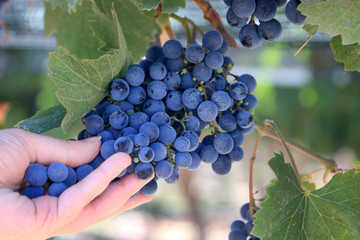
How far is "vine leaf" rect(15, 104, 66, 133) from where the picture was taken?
24.6 inches

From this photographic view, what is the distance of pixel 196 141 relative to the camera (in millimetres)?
627

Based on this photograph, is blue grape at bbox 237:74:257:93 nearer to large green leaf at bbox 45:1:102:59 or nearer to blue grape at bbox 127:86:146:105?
blue grape at bbox 127:86:146:105

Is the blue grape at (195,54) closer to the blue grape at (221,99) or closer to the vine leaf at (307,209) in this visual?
the blue grape at (221,99)

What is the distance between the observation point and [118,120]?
605 millimetres

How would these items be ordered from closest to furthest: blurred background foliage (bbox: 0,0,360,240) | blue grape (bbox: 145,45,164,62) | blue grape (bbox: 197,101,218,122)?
1. blue grape (bbox: 197,101,218,122)
2. blue grape (bbox: 145,45,164,62)
3. blurred background foliage (bbox: 0,0,360,240)

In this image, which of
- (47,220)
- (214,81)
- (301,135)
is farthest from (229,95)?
(301,135)

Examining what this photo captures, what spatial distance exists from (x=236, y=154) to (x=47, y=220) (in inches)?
14.2

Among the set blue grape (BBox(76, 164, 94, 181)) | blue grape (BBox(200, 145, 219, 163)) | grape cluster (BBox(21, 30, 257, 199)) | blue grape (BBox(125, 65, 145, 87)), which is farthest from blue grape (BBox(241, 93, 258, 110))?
blue grape (BBox(76, 164, 94, 181))

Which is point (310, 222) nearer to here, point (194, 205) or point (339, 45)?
point (339, 45)

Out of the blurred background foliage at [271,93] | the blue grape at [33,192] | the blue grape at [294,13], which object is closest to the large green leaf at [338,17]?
the blue grape at [294,13]

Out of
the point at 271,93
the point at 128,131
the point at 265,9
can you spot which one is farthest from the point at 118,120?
the point at 271,93

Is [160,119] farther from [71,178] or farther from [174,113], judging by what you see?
[71,178]

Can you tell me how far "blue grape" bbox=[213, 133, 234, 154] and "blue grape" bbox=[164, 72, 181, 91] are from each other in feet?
0.40

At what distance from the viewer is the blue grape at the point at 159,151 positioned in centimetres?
59
